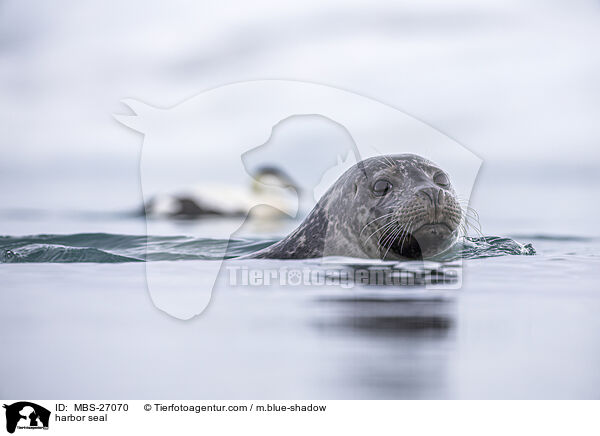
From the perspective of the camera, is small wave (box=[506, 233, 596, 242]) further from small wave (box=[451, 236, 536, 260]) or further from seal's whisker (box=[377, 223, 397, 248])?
seal's whisker (box=[377, 223, 397, 248])

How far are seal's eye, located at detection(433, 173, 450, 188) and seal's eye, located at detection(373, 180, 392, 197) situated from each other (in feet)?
1.22

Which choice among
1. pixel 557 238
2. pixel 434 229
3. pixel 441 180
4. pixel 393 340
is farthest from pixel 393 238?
pixel 557 238

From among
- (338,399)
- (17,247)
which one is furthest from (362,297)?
(17,247)

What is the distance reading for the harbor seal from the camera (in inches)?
227

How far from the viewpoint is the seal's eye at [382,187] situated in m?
6.20

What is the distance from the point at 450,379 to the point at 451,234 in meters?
2.95

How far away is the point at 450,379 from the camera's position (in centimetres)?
300

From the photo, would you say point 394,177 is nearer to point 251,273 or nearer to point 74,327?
point 251,273
